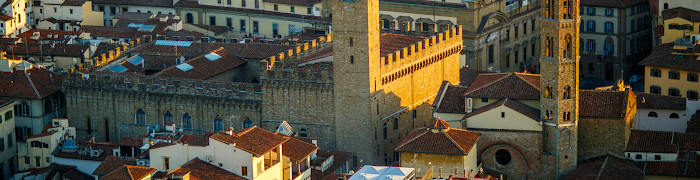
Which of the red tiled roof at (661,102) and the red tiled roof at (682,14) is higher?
the red tiled roof at (682,14)

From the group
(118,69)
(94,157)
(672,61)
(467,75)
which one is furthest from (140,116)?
(672,61)

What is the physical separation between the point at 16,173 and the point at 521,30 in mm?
46577

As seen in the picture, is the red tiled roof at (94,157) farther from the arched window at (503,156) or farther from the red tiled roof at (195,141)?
the arched window at (503,156)

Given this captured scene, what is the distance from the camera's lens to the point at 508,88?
357 ft

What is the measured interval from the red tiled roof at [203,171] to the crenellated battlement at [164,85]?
15.0 metres

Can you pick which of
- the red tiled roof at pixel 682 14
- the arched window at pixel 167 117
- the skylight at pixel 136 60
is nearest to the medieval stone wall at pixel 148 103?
the arched window at pixel 167 117

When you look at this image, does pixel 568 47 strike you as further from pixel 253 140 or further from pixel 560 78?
pixel 253 140

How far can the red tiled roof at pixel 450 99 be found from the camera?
110 meters

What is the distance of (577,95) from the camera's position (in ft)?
345

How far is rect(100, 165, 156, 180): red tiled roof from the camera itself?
98.1m

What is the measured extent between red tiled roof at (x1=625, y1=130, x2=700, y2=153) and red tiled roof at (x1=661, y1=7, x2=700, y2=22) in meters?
29.2

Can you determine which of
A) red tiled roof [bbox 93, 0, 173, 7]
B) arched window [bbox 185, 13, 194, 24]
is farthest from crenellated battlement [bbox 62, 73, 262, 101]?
red tiled roof [bbox 93, 0, 173, 7]

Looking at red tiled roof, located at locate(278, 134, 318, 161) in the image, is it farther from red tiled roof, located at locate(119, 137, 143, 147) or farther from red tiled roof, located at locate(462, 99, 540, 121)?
red tiled roof, located at locate(119, 137, 143, 147)

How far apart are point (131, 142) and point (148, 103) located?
310 inches
